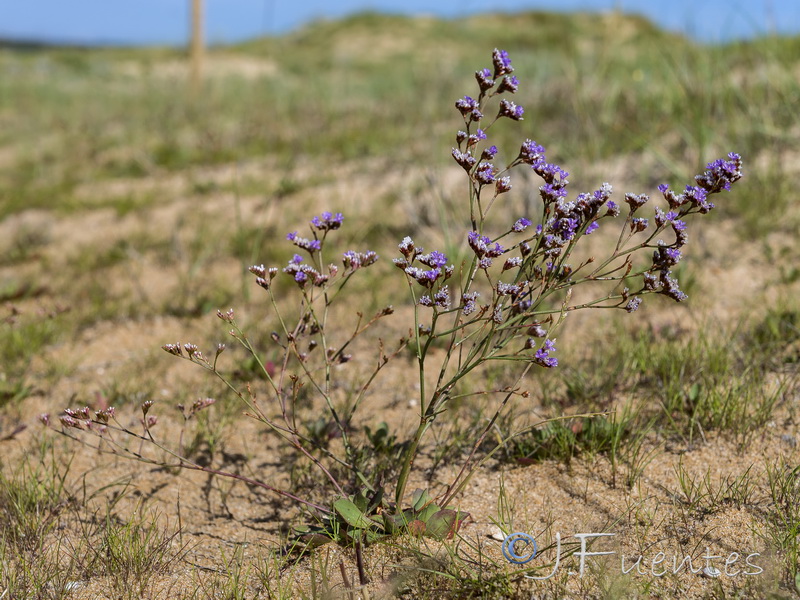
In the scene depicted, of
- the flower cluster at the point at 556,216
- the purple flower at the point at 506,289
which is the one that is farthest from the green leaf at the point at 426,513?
the purple flower at the point at 506,289

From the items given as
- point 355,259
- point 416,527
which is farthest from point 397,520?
point 355,259

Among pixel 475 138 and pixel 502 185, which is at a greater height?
pixel 475 138

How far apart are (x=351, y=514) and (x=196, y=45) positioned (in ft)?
29.2

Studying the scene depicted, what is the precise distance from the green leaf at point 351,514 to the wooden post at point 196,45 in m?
8.42

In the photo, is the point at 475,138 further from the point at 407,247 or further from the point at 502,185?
the point at 407,247

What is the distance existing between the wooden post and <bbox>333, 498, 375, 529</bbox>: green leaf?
27.6 ft

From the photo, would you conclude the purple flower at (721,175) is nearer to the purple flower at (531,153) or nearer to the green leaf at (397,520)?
the purple flower at (531,153)

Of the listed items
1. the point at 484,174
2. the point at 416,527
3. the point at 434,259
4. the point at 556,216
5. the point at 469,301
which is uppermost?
the point at 484,174

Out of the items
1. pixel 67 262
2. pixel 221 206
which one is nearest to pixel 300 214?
pixel 221 206

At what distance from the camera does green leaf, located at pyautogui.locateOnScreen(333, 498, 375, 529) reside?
180 centimetres

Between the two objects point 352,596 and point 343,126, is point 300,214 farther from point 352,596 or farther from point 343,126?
point 352,596

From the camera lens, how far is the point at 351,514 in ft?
5.93

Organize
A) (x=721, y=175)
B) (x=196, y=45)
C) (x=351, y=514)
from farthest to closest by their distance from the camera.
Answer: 1. (x=196, y=45)
2. (x=351, y=514)
3. (x=721, y=175)

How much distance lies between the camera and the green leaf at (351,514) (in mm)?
1798
